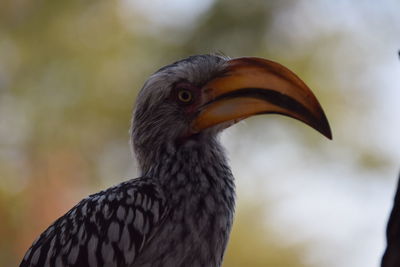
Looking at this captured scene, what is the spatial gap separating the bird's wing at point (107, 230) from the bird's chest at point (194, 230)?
6 centimetres

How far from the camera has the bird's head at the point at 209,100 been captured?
3209 mm

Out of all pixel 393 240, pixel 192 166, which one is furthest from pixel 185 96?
pixel 393 240

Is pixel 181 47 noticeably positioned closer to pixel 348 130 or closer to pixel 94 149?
pixel 94 149

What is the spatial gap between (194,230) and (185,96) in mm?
606

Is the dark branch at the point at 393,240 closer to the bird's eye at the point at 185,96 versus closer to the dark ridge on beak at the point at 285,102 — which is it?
the dark ridge on beak at the point at 285,102

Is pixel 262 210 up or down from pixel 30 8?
down

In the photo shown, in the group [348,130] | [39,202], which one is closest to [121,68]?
[39,202]

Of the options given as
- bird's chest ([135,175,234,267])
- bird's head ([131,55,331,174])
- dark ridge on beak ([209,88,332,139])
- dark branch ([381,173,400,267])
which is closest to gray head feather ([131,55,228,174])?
bird's head ([131,55,331,174])

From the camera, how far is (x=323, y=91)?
281 inches

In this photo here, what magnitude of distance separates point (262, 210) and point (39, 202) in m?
1.71

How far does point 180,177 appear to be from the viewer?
10.9 feet

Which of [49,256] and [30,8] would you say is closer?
[49,256]

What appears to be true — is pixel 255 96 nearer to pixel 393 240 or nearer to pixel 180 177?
pixel 180 177

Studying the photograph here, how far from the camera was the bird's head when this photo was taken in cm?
321
